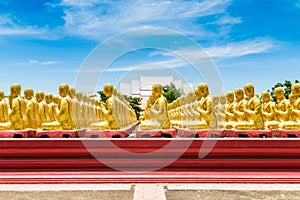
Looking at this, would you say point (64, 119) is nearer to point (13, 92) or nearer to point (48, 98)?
point (13, 92)

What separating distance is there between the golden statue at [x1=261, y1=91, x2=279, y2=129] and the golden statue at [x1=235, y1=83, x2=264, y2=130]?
100 centimetres

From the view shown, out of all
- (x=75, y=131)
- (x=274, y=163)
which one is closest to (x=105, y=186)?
(x=75, y=131)

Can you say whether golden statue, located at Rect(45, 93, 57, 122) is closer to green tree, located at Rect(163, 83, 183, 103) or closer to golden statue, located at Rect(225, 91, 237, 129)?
golden statue, located at Rect(225, 91, 237, 129)

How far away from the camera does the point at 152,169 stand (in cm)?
778

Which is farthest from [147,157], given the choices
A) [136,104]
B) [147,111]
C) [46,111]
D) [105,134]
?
[136,104]

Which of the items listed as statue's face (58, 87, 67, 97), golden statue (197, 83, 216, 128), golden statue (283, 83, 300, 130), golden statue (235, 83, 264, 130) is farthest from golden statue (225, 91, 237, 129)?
statue's face (58, 87, 67, 97)

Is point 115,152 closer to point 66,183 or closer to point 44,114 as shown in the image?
point 66,183

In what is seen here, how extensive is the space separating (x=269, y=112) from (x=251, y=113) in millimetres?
1616

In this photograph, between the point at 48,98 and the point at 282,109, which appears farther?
the point at 48,98

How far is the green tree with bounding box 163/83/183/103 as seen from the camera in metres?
40.4

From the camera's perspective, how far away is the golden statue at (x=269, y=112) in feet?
33.9

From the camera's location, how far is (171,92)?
40969mm

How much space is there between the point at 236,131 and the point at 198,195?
358 centimetres

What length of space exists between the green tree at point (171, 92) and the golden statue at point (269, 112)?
28.6 metres
